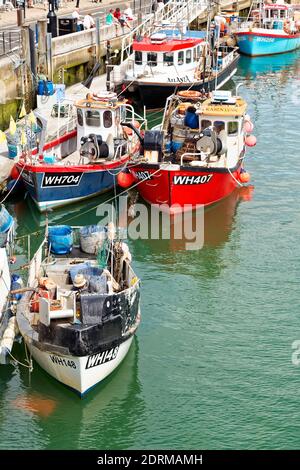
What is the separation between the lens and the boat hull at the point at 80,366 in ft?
59.1

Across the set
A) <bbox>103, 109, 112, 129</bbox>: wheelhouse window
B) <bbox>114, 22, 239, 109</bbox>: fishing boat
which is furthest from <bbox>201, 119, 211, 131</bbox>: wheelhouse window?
<bbox>114, 22, 239, 109</bbox>: fishing boat

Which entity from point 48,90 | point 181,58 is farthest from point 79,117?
point 181,58

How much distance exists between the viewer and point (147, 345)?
20.8 m

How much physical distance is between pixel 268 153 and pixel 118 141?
8.30 m

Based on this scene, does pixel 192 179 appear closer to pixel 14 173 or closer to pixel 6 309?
pixel 14 173

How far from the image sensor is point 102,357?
723 inches

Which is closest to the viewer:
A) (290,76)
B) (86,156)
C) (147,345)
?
(147,345)

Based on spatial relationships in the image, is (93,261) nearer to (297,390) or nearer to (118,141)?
(297,390)

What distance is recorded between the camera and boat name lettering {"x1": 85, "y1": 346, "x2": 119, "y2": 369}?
18075 mm

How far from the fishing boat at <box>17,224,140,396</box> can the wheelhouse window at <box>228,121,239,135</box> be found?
1052 cm

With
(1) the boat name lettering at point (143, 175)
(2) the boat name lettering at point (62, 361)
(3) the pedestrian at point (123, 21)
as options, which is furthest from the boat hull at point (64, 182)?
(3) the pedestrian at point (123, 21)

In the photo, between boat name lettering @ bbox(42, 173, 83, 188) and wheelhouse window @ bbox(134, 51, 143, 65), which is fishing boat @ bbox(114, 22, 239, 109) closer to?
wheelhouse window @ bbox(134, 51, 143, 65)

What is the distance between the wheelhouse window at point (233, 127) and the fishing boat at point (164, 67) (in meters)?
10.9

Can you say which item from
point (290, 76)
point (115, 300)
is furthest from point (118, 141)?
point (290, 76)
